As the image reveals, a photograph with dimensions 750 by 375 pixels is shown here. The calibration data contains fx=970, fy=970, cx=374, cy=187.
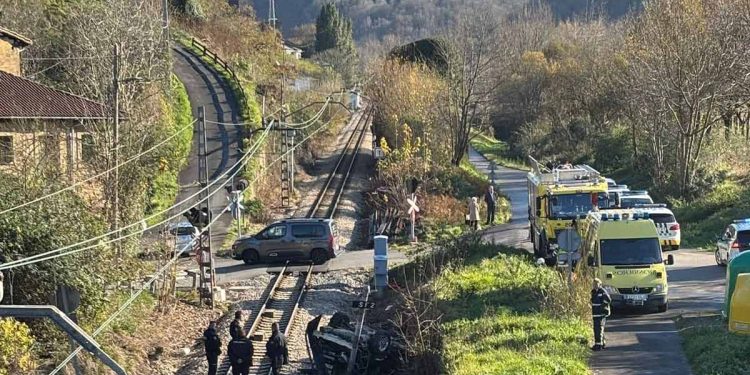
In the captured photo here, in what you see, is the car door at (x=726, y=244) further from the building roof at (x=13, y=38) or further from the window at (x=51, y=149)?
the building roof at (x=13, y=38)

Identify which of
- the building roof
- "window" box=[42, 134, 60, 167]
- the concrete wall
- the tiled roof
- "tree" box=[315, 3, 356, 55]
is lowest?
"window" box=[42, 134, 60, 167]

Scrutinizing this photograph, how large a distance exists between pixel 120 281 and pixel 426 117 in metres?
34.0

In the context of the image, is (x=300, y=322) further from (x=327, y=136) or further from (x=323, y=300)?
(x=327, y=136)

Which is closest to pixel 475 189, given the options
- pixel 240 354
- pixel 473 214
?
pixel 473 214

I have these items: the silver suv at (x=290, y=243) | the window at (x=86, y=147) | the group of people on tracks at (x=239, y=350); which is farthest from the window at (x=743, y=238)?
the window at (x=86, y=147)

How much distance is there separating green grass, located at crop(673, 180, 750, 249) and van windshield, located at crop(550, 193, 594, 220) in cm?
731

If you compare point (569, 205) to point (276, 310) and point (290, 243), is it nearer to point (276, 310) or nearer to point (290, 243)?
point (276, 310)

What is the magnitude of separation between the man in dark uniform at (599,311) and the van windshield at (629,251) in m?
4.29

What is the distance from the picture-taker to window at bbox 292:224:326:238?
35656 millimetres

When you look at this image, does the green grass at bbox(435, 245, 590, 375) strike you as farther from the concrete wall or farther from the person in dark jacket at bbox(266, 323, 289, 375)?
the concrete wall

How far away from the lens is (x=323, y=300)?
29703 mm

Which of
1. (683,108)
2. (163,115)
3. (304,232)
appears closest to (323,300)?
(304,232)

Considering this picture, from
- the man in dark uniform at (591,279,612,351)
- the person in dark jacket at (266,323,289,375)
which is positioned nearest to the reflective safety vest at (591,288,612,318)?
the man in dark uniform at (591,279,612,351)

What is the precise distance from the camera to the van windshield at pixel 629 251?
23.2 meters
